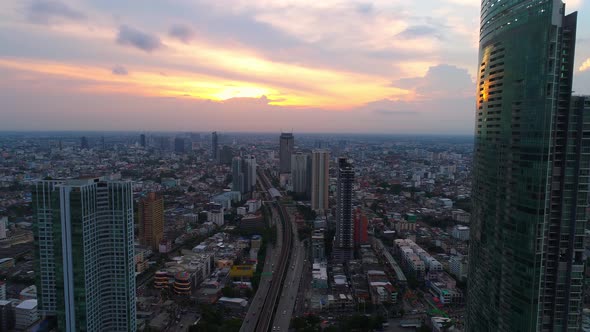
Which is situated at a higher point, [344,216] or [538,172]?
[538,172]

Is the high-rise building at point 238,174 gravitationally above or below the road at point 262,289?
above

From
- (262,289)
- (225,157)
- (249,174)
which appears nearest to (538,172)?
(262,289)

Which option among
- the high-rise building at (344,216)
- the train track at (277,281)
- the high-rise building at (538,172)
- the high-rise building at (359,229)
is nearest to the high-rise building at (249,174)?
the train track at (277,281)

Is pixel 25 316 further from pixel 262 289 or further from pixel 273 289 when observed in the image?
pixel 273 289

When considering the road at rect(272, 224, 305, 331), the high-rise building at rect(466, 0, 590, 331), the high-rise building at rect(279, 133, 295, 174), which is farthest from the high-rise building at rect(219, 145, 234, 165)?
the high-rise building at rect(466, 0, 590, 331)

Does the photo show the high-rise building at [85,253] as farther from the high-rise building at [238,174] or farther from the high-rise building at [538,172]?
the high-rise building at [238,174]

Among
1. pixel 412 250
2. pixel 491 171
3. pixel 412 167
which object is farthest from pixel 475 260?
pixel 412 167

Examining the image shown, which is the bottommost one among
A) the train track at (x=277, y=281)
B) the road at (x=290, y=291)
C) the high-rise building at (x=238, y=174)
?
the road at (x=290, y=291)

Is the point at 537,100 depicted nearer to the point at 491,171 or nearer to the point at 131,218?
the point at 491,171
